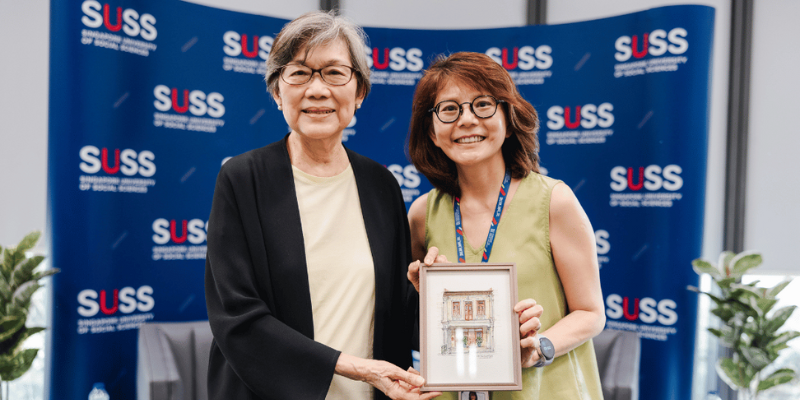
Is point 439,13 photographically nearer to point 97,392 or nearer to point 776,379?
point 776,379

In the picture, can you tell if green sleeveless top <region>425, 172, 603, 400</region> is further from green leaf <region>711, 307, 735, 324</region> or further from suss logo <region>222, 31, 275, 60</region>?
suss logo <region>222, 31, 275, 60</region>

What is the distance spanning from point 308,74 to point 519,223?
790 millimetres

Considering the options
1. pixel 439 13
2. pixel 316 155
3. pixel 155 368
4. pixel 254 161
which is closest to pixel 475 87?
pixel 316 155

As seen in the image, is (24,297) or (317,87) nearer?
(317,87)

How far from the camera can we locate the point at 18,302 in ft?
11.0

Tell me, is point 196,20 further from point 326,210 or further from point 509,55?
point 326,210

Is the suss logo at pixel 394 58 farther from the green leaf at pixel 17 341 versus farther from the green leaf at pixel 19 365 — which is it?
the green leaf at pixel 19 365

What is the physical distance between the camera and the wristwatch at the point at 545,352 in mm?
1474

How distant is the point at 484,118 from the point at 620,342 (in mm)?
2783

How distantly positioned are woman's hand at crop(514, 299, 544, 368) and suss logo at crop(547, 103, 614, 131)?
131 inches

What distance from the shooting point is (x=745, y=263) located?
384 centimetres

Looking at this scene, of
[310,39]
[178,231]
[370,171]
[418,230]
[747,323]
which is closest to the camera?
[310,39]

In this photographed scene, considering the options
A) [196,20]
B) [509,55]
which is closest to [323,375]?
[196,20]

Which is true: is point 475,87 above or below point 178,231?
above
